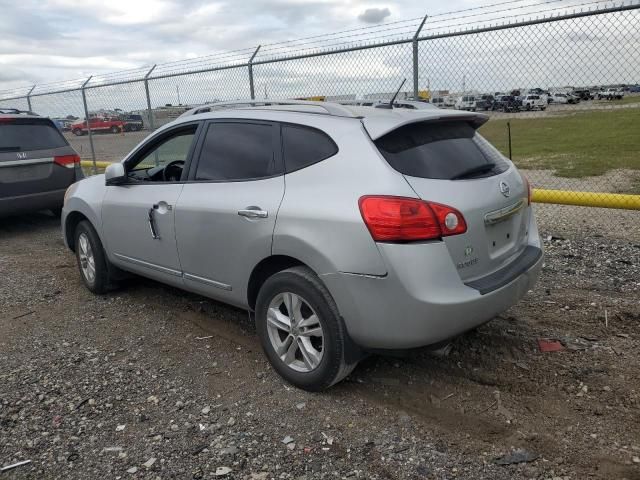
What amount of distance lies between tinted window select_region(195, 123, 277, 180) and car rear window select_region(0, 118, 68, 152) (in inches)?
196

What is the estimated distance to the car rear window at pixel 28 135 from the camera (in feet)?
25.3

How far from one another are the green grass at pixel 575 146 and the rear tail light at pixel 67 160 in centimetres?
602

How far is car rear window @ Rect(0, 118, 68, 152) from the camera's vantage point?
25.3ft

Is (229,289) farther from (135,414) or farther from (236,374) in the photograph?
(135,414)

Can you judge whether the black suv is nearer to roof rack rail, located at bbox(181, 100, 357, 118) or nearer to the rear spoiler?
roof rack rail, located at bbox(181, 100, 357, 118)

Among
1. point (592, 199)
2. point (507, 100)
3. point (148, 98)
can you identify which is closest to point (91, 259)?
point (507, 100)

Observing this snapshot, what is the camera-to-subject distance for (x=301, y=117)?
3555mm

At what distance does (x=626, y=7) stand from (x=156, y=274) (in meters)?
4.94

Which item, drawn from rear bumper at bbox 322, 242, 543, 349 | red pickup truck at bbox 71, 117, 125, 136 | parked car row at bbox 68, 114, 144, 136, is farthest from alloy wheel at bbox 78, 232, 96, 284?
red pickup truck at bbox 71, 117, 125, 136

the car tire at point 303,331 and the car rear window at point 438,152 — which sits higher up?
the car rear window at point 438,152

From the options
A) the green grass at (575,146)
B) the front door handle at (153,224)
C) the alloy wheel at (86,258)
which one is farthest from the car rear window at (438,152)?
the green grass at (575,146)

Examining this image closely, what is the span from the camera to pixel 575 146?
15.8 m

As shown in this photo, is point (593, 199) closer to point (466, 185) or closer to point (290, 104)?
point (466, 185)

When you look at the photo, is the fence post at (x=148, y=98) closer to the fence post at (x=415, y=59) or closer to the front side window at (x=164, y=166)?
the fence post at (x=415, y=59)
